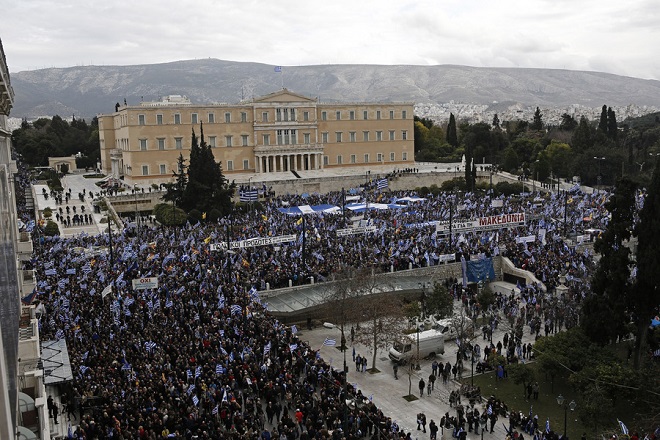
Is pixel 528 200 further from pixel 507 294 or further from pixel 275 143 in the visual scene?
pixel 275 143

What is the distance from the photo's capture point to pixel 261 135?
6900 cm

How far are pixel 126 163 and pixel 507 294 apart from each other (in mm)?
47195

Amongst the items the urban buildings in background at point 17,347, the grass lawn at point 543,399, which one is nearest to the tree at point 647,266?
the grass lawn at point 543,399

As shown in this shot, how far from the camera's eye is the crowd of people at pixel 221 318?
1678 cm

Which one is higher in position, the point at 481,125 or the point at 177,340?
the point at 481,125

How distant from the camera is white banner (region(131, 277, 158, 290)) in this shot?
2461 cm

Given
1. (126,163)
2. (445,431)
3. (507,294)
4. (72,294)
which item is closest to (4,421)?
(445,431)

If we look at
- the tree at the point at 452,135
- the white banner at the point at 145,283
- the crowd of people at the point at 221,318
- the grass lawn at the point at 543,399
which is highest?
the tree at the point at 452,135

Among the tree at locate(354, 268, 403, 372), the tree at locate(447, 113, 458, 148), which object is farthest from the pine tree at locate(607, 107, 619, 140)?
the tree at locate(354, 268, 403, 372)

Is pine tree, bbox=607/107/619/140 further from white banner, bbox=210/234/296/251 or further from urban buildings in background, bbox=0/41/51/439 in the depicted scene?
urban buildings in background, bbox=0/41/51/439

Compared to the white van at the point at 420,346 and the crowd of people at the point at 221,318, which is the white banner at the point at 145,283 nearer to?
the crowd of people at the point at 221,318

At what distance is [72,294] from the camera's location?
24750 millimetres

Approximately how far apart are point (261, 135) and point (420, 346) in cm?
4899

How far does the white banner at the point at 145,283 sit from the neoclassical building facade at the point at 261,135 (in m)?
38.0
